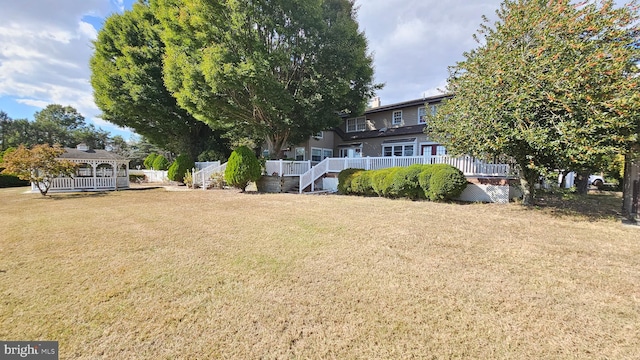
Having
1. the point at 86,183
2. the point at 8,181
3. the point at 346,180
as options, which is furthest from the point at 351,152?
the point at 8,181

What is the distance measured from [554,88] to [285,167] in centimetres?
1179

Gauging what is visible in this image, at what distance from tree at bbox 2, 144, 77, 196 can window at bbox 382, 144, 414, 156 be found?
20238 mm

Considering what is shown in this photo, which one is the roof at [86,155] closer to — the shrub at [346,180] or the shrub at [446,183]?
the shrub at [346,180]

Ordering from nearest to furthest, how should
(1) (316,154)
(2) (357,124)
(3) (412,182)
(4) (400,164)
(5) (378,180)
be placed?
(3) (412,182) < (5) (378,180) < (4) (400,164) < (1) (316,154) < (2) (357,124)

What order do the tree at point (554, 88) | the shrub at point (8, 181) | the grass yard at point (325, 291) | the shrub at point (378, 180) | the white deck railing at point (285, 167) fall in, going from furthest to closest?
the shrub at point (8, 181) → the white deck railing at point (285, 167) → the shrub at point (378, 180) → the tree at point (554, 88) → the grass yard at point (325, 291)

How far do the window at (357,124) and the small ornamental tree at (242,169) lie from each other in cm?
1140

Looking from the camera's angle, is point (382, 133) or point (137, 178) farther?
point (137, 178)

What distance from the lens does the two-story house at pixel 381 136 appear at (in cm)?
1867

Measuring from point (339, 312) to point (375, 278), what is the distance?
3.36 ft

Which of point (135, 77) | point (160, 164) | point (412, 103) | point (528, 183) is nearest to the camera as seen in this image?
point (528, 183)

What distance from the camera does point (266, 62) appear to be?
13688mm

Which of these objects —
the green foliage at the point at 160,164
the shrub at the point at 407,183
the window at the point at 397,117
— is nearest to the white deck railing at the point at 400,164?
the shrub at the point at 407,183

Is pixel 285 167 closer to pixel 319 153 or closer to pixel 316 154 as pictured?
pixel 316 154

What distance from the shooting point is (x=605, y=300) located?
314 cm
